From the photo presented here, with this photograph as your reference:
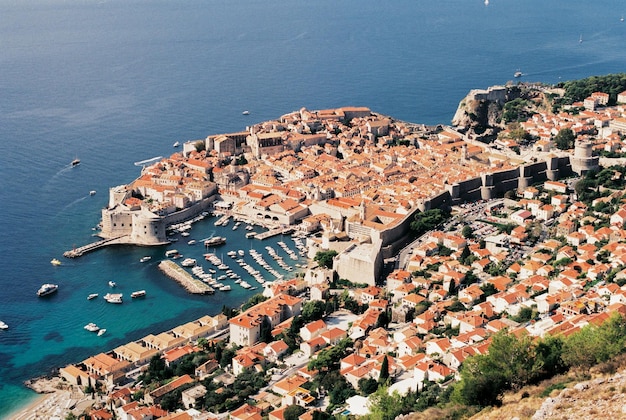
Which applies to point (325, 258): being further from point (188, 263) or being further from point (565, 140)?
point (565, 140)

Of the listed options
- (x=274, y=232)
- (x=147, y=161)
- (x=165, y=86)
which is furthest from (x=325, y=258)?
(x=165, y=86)

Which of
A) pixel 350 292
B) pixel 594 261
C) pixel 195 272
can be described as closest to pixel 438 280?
pixel 350 292

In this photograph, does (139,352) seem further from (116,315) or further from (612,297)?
(612,297)

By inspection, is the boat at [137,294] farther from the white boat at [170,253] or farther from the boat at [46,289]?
the white boat at [170,253]

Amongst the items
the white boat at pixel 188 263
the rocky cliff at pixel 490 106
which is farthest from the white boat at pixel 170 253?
the rocky cliff at pixel 490 106

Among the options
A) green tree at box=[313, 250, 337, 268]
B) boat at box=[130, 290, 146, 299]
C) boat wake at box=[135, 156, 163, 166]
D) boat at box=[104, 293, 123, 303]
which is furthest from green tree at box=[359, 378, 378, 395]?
boat wake at box=[135, 156, 163, 166]

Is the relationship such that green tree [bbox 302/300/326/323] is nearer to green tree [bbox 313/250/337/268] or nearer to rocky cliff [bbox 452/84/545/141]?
green tree [bbox 313/250/337/268]

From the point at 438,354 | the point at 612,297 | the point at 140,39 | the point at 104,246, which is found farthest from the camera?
the point at 140,39
